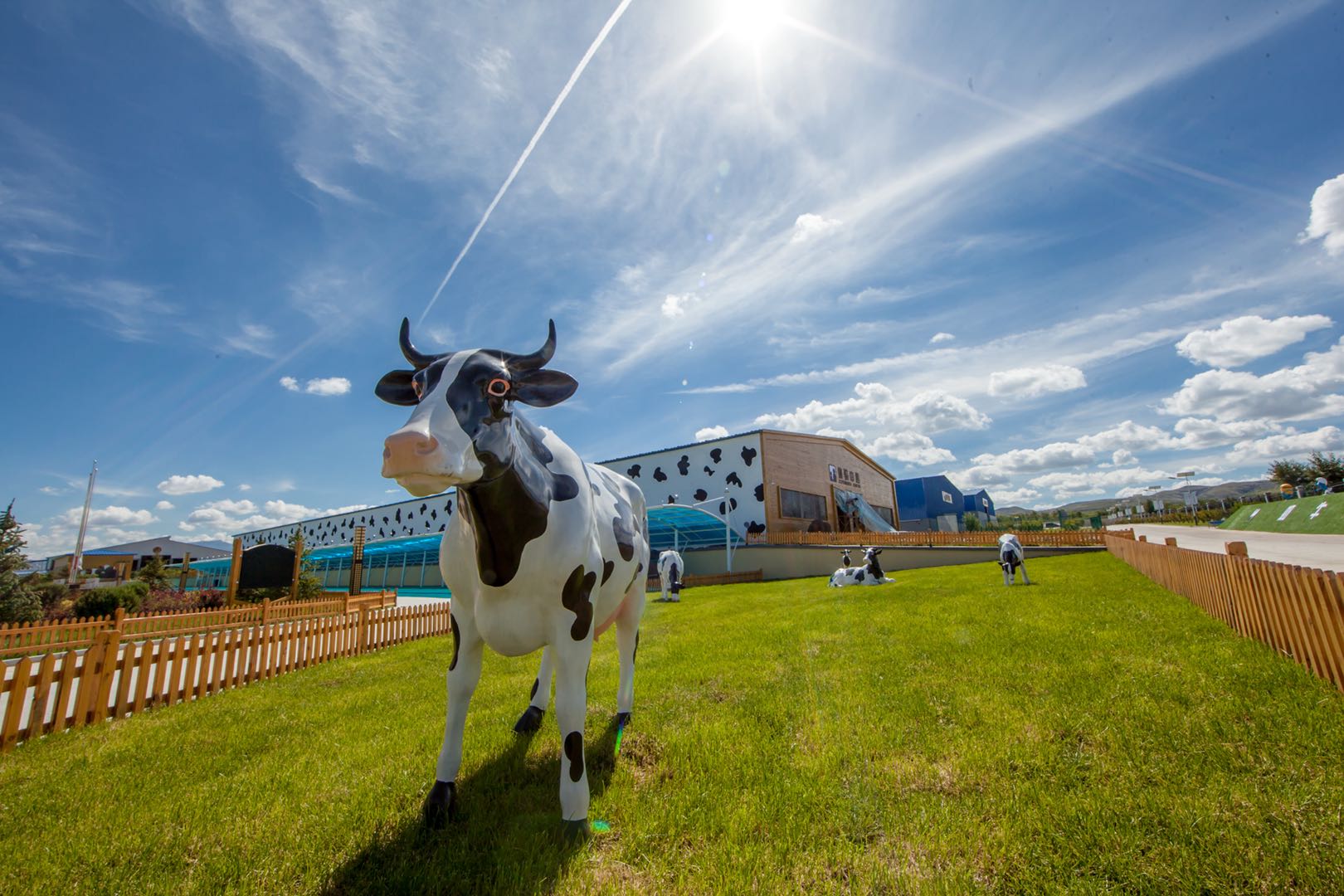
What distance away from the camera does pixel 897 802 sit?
3.06 metres

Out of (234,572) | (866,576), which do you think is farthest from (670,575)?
(234,572)

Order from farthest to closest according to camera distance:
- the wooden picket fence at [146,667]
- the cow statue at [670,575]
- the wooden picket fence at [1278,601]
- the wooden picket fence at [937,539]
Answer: the wooden picket fence at [937,539] → the cow statue at [670,575] → the wooden picket fence at [146,667] → the wooden picket fence at [1278,601]

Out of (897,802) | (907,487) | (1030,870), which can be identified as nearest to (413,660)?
(897,802)

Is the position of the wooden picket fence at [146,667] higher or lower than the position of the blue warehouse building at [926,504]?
lower

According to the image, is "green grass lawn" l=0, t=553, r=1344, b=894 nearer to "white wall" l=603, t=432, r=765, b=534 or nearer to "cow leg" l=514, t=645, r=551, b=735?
"cow leg" l=514, t=645, r=551, b=735

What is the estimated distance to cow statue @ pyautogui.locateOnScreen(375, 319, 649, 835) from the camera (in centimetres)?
273

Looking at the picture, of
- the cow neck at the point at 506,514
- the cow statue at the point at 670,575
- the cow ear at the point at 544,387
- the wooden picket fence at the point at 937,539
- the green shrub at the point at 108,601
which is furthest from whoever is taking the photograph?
the wooden picket fence at the point at 937,539

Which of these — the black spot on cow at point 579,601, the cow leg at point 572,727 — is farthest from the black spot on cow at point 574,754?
the black spot on cow at point 579,601

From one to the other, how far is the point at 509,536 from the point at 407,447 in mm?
859

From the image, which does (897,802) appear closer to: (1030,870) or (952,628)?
(1030,870)

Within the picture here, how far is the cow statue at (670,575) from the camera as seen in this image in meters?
18.7

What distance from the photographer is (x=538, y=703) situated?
480 cm

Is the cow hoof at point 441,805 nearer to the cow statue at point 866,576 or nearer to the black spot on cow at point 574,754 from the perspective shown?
the black spot on cow at point 574,754

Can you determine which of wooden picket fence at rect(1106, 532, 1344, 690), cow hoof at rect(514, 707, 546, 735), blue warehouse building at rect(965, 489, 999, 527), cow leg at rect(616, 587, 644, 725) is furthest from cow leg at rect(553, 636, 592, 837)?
blue warehouse building at rect(965, 489, 999, 527)
